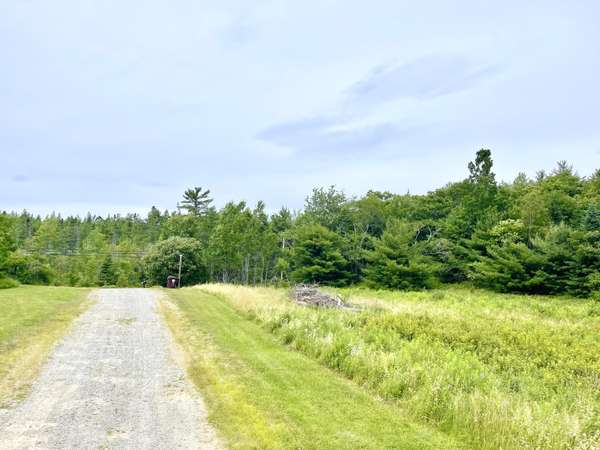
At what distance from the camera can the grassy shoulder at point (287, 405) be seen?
5855 millimetres

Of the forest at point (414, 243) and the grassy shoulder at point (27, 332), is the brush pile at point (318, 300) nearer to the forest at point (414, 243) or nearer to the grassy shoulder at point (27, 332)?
the grassy shoulder at point (27, 332)

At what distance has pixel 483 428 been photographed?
20.0ft

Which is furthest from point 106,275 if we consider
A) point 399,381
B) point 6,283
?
point 399,381

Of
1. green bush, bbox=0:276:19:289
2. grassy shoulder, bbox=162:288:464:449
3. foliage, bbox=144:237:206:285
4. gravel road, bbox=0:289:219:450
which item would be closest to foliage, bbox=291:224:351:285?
foliage, bbox=144:237:206:285

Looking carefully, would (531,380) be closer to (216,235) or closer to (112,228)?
(216,235)

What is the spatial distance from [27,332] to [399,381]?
994cm

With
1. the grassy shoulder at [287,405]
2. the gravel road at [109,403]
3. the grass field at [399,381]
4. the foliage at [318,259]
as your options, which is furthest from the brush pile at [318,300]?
the foliage at [318,259]

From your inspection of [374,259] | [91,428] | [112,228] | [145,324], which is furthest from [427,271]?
[112,228]

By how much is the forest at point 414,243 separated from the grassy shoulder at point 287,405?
70.1 ft

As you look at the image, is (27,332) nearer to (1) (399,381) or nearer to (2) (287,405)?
(2) (287,405)

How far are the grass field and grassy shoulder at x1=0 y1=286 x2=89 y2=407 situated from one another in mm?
3118

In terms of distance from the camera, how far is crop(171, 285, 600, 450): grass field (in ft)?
19.4

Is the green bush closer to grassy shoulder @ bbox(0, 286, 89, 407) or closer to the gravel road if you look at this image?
grassy shoulder @ bbox(0, 286, 89, 407)

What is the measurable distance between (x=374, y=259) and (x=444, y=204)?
589 inches
